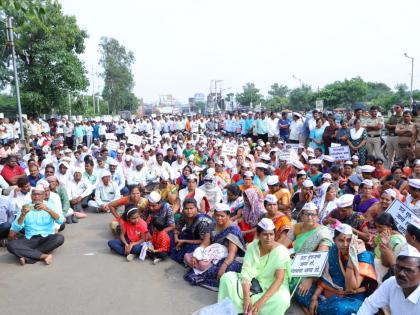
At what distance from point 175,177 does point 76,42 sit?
14826mm

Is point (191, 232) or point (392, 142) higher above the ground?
point (392, 142)

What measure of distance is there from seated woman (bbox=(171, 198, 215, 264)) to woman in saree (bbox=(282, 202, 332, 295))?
1.14 meters

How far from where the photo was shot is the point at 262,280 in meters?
4.02

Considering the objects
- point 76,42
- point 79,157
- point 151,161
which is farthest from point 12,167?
point 76,42

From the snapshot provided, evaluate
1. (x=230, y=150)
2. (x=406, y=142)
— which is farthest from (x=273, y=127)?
(x=406, y=142)

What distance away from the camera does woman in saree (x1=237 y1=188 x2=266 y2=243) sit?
18.2 feet

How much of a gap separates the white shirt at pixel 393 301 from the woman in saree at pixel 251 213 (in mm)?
2605

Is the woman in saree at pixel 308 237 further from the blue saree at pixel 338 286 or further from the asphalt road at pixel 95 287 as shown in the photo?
the asphalt road at pixel 95 287

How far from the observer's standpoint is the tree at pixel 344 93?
42531 millimetres

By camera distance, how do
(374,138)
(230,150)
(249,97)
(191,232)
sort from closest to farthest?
1. (191,232)
2. (374,138)
3. (230,150)
4. (249,97)

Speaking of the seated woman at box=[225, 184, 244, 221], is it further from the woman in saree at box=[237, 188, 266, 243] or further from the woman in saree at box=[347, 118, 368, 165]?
the woman in saree at box=[347, 118, 368, 165]

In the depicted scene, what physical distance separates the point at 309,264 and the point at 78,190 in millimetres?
5908

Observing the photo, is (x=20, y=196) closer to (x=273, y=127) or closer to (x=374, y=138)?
(x=374, y=138)

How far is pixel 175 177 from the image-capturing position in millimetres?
9844
